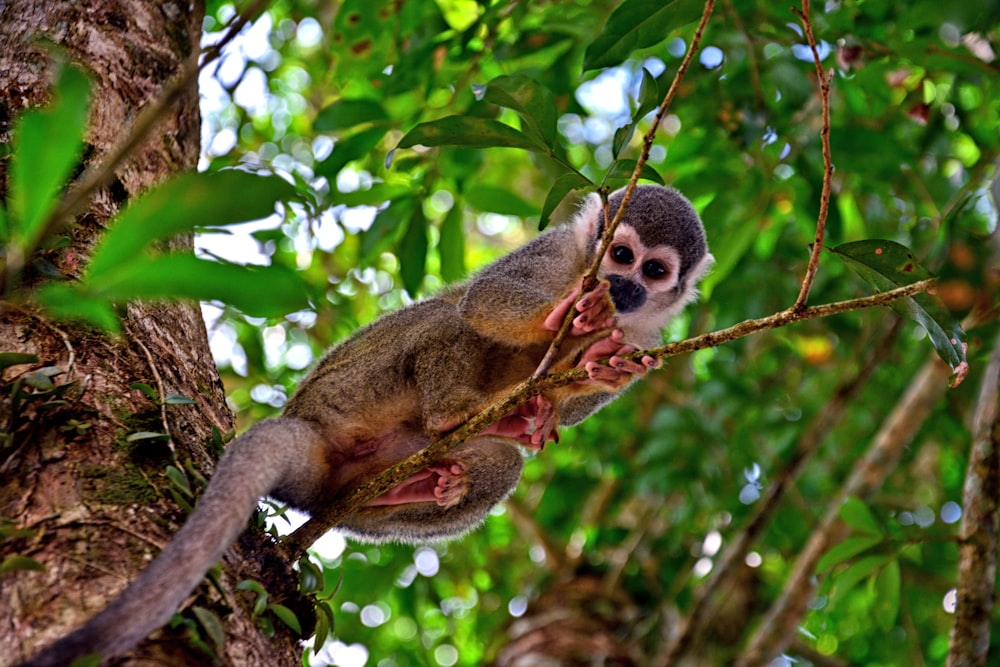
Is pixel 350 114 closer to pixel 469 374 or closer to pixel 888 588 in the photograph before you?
pixel 469 374

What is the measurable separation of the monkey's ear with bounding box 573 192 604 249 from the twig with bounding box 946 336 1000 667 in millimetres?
1599

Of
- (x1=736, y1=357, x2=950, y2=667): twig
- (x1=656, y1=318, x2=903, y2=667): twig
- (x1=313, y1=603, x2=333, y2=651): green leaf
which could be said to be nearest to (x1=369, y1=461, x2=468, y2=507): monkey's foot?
(x1=313, y1=603, x2=333, y2=651): green leaf

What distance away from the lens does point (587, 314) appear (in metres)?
3.06

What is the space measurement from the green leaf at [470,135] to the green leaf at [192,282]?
131cm

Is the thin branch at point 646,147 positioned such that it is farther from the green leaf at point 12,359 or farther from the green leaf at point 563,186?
the green leaf at point 12,359

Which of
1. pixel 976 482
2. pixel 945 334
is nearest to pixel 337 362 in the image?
pixel 945 334

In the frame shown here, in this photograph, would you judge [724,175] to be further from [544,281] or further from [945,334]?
[945,334]

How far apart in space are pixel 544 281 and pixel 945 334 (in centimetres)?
145

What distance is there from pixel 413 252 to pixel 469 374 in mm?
734

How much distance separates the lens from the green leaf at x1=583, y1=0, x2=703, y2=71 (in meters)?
2.85

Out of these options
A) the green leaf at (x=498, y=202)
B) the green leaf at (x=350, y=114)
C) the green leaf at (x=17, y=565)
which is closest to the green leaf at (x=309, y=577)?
the green leaf at (x=17, y=565)

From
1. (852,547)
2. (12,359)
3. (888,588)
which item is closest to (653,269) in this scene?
(852,547)

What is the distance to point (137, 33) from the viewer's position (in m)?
3.02

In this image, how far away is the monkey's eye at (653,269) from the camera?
3512 mm
